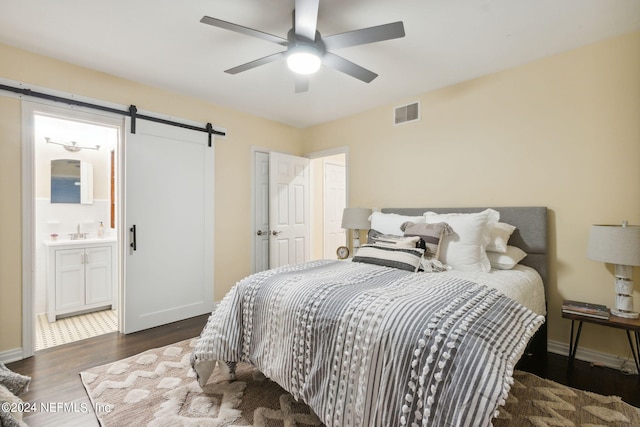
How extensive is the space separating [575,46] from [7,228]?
473 centimetres

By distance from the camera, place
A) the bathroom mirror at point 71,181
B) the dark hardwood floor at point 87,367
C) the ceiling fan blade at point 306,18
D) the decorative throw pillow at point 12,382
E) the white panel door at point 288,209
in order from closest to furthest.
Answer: the decorative throw pillow at point 12,382 < the ceiling fan blade at point 306,18 < the dark hardwood floor at point 87,367 < the bathroom mirror at point 71,181 < the white panel door at point 288,209

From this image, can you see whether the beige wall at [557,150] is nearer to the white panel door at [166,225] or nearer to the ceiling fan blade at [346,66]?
the ceiling fan blade at [346,66]

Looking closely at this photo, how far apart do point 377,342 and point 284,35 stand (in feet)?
7.33

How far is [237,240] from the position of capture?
391 cm

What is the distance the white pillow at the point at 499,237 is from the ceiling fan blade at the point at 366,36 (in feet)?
5.67

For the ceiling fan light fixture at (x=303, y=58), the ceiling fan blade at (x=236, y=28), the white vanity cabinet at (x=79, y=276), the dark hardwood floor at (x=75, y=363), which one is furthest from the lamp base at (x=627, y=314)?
the white vanity cabinet at (x=79, y=276)

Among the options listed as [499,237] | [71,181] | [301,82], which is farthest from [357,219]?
[71,181]

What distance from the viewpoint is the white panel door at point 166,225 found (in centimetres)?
303

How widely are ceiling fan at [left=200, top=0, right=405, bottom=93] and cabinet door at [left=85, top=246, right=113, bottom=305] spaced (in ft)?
9.54

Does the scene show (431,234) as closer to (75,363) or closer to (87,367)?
(87,367)

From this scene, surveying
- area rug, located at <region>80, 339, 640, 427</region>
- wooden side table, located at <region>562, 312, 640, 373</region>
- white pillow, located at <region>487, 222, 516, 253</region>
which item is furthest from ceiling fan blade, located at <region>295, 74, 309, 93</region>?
wooden side table, located at <region>562, 312, 640, 373</region>

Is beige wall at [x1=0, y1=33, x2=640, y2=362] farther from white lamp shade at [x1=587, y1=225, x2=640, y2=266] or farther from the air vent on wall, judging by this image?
white lamp shade at [x1=587, y1=225, x2=640, y2=266]

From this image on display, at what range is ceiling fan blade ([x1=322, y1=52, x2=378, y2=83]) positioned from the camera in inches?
83.8

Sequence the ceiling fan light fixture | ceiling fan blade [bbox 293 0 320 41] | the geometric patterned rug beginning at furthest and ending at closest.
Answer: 1. the geometric patterned rug
2. the ceiling fan light fixture
3. ceiling fan blade [bbox 293 0 320 41]
